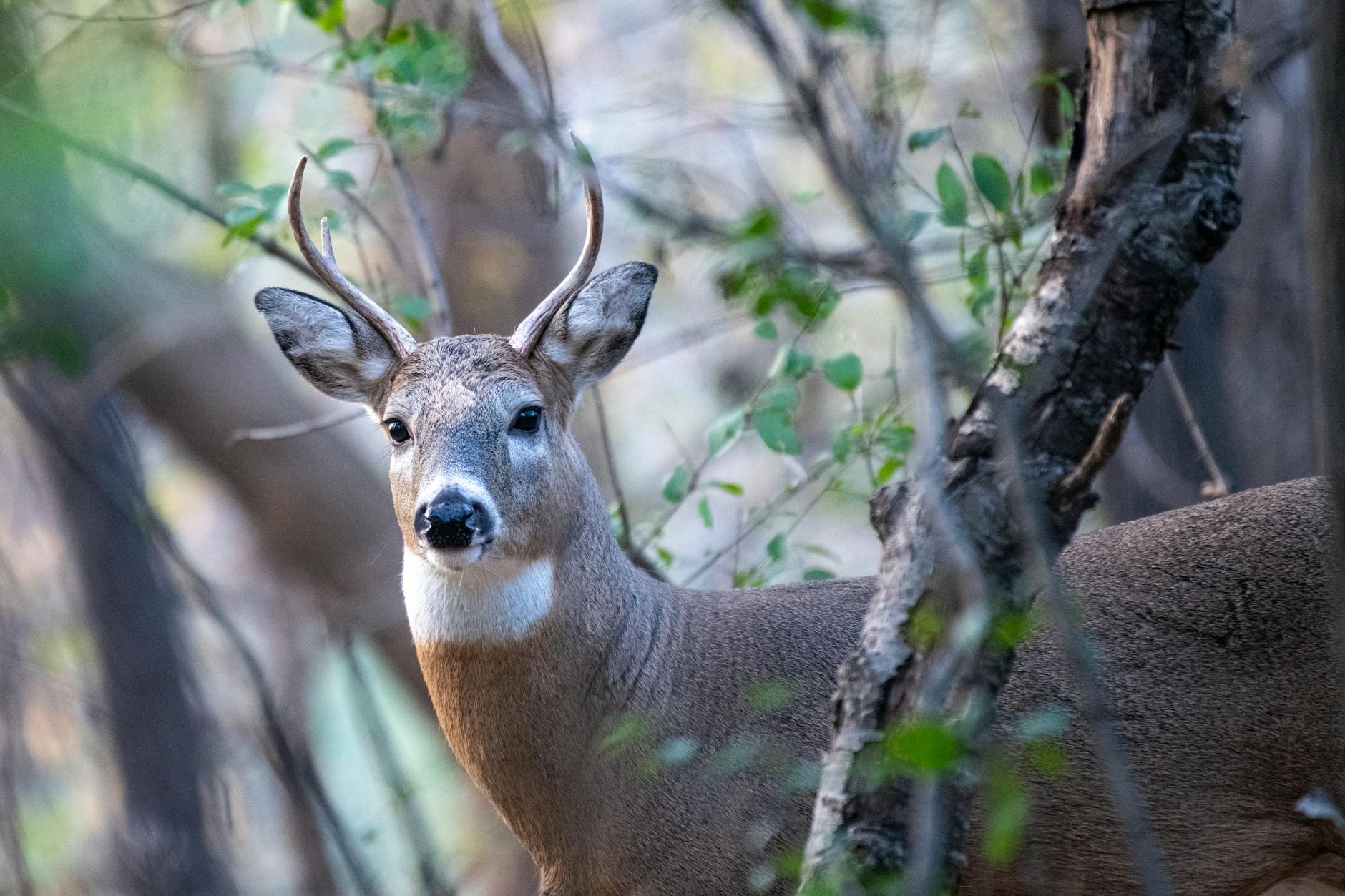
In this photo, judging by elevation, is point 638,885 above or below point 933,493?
below

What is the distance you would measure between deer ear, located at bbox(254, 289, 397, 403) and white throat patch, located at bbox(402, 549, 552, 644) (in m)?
0.94

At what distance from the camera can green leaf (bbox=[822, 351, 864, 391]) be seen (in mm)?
5746

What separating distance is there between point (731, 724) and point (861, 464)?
195 inches

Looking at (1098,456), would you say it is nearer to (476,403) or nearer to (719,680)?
(719,680)

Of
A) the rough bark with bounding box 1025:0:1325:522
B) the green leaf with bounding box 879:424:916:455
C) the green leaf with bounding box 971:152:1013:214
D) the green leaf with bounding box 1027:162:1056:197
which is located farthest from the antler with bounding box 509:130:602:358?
the rough bark with bounding box 1025:0:1325:522

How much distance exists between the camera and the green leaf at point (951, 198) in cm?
470

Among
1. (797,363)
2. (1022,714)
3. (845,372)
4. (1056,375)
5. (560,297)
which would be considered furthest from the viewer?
(797,363)

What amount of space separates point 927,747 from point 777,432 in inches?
134

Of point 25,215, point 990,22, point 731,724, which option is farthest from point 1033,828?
point 990,22

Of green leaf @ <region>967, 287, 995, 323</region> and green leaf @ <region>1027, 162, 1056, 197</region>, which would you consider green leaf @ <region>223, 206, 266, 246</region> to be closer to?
green leaf @ <region>967, 287, 995, 323</region>

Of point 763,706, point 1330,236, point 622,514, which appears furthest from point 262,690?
point 622,514

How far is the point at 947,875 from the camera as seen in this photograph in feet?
10.3

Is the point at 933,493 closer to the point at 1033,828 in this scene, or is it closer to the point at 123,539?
the point at 1033,828

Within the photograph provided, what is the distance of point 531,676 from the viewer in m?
4.97
